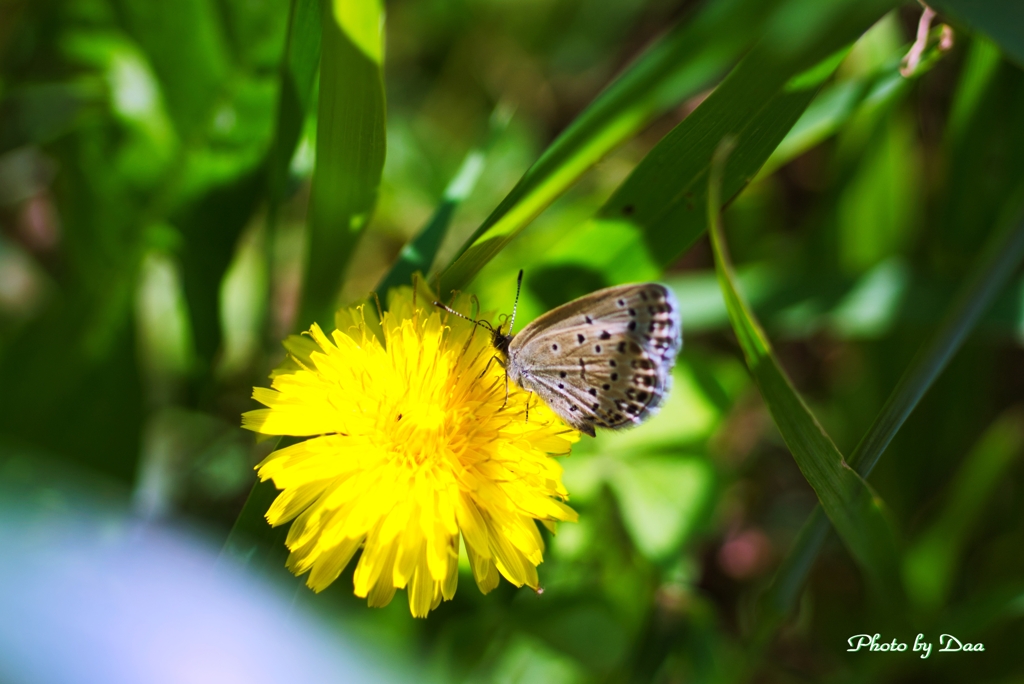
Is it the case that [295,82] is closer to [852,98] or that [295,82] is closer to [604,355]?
[604,355]

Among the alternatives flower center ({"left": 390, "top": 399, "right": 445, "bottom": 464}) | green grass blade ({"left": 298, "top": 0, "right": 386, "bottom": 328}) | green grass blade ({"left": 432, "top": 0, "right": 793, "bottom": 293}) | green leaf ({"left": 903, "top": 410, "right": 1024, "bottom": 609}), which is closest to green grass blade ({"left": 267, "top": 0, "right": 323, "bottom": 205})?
Result: green grass blade ({"left": 298, "top": 0, "right": 386, "bottom": 328})

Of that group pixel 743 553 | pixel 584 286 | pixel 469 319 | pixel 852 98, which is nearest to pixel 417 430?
pixel 469 319

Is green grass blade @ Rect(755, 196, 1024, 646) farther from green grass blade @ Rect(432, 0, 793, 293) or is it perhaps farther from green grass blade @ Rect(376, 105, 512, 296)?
green grass blade @ Rect(376, 105, 512, 296)

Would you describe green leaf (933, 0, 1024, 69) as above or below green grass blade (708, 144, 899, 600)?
above

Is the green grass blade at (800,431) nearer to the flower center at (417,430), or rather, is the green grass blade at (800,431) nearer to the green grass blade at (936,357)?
the green grass blade at (936,357)

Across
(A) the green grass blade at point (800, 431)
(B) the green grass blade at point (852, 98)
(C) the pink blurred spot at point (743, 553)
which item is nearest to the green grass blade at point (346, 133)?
(A) the green grass blade at point (800, 431)
